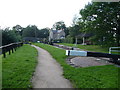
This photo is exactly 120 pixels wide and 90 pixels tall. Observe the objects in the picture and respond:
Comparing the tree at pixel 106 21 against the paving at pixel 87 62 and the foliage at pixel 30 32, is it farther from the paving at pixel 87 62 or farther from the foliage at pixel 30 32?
the foliage at pixel 30 32

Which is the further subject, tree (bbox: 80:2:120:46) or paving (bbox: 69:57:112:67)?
tree (bbox: 80:2:120:46)

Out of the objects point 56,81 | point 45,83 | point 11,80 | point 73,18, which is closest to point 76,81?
point 56,81

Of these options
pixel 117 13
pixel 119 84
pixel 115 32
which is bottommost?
pixel 119 84

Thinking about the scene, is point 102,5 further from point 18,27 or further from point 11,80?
point 18,27

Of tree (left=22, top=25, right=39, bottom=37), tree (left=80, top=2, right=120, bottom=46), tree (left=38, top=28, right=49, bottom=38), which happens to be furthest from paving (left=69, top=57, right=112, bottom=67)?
tree (left=38, top=28, right=49, bottom=38)

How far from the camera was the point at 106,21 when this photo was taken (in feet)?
53.1

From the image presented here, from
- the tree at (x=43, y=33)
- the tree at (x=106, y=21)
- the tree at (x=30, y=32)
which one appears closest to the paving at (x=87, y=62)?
the tree at (x=106, y=21)

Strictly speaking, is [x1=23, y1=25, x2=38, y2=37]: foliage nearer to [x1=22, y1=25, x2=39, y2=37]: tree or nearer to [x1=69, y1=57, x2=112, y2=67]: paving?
[x1=22, y1=25, x2=39, y2=37]: tree

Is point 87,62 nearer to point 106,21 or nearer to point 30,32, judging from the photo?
point 106,21

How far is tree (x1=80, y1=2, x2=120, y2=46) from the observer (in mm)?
15500

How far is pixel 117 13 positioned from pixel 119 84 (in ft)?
44.5

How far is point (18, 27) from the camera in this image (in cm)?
9144

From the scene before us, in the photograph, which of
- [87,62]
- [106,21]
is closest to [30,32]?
[106,21]

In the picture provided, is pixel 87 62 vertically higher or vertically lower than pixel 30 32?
lower
